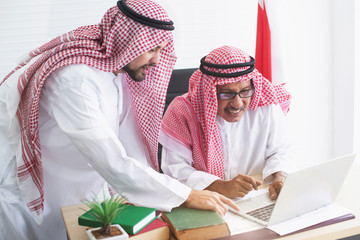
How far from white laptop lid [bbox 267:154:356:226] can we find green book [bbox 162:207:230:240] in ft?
0.65

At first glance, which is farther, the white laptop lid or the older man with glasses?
the older man with glasses

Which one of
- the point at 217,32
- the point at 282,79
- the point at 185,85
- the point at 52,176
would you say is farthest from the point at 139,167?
the point at 217,32

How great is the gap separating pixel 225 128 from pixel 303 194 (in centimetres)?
76

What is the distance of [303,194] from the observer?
1650 millimetres

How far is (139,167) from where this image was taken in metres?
1.73

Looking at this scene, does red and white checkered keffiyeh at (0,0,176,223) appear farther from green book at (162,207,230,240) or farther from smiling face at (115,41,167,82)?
green book at (162,207,230,240)

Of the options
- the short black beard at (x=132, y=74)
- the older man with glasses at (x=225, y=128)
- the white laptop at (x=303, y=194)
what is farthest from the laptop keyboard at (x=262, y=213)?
the short black beard at (x=132, y=74)

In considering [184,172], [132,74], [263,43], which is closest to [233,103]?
[184,172]

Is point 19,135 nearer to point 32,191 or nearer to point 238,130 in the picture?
point 32,191

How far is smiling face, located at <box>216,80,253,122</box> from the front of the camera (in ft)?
7.25

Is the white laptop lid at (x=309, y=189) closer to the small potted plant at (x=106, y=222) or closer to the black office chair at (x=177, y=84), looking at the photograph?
the small potted plant at (x=106, y=222)

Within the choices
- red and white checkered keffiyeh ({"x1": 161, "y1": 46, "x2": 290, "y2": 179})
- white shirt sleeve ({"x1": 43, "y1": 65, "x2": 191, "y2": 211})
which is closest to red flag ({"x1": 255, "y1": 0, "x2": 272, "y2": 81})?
red and white checkered keffiyeh ({"x1": 161, "y1": 46, "x2": 290, "y2": 179})

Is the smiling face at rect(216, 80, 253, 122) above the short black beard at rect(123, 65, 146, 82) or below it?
below

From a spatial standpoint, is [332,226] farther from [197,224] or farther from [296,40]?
[296,40]
